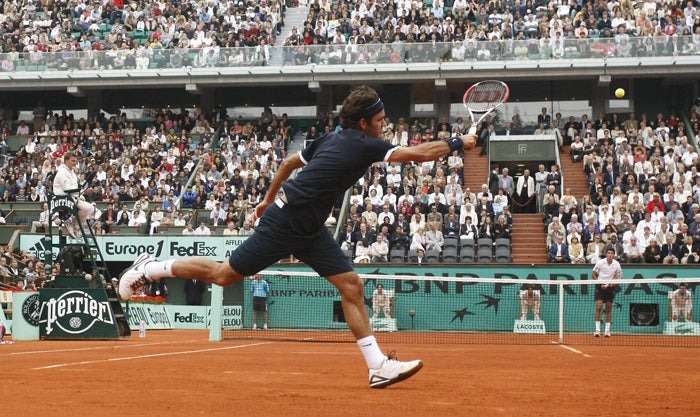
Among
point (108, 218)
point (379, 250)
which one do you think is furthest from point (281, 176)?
point (108, 218)

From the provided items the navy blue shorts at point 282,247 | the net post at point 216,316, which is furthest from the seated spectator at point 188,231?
the navy blue shorts at point 282,247

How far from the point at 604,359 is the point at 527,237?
1546 cm

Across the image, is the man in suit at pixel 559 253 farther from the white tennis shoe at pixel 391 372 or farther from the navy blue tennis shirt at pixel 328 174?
the navy blue tennis shirt at pixel 328 174

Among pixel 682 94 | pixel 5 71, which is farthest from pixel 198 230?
pixel 682 94

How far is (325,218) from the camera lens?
24.7 ft

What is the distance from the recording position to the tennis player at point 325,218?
24.1ft

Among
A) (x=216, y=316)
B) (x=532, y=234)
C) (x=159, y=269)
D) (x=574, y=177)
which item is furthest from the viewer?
(x=574, y=177)

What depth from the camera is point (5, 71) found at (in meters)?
38.6

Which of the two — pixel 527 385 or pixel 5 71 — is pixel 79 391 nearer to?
pixel 527 385

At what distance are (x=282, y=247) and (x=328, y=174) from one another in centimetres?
67

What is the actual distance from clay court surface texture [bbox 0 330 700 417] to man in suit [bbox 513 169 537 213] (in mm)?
18837

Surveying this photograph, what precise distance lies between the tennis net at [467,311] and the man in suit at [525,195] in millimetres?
6527

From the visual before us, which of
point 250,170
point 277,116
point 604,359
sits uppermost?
point 277,116

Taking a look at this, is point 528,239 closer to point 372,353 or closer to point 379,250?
point 379,250
